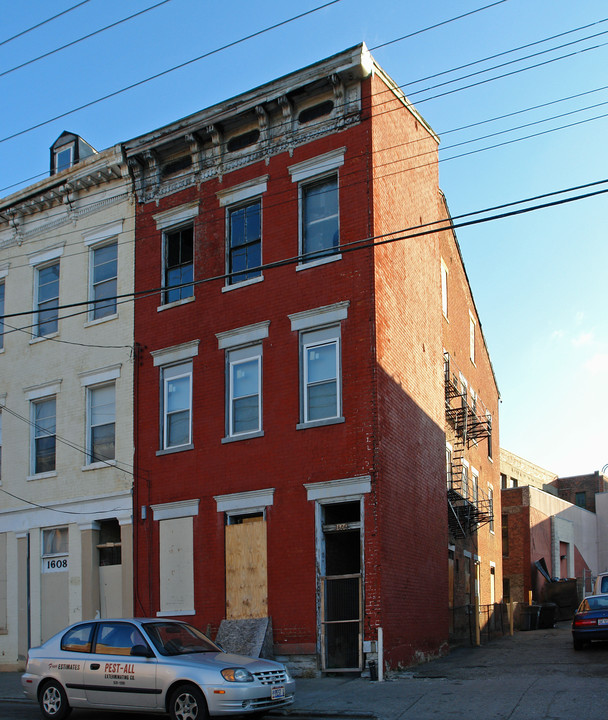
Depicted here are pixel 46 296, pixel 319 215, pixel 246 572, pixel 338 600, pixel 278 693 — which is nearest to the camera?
pixel 278 693

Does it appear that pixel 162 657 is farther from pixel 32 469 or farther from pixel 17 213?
pixel 17 213

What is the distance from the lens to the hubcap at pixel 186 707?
37.2 ft

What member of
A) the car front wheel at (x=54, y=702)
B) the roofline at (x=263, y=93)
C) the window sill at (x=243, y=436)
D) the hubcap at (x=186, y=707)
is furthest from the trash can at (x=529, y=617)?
the hubcap at (x=186, y=707)

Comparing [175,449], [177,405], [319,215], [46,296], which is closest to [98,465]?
[175,449]

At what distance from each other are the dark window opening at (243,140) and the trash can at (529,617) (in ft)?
68.7

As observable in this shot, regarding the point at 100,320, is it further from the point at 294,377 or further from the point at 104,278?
the point at 294,377

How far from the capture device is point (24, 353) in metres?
23.9

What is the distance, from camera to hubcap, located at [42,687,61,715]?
12711 millimetres

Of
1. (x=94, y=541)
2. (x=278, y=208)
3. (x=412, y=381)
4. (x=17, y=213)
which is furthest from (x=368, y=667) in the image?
(x=17, y=213)

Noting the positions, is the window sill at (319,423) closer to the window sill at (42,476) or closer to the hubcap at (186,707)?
the hubcap at (186,707)

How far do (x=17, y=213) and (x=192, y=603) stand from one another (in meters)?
12.4

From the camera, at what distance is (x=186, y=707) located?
449 inches

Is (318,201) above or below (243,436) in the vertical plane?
above

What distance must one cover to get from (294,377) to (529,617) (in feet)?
61.3
